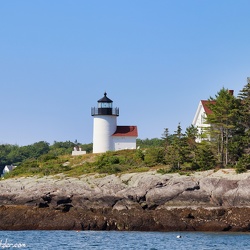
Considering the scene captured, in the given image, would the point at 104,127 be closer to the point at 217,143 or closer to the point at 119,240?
the point at 217,143

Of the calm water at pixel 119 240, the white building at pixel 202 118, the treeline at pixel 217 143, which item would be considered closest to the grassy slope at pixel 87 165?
the treeline at pixel 217 143

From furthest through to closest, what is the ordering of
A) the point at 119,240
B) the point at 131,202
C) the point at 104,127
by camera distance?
the point at 104,127 < the point at 131,202 < the point at 119,240

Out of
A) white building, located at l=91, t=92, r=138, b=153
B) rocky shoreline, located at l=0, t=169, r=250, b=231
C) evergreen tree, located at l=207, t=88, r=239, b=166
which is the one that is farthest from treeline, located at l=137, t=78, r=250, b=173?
white building, located at l=91, t=92, r=138, b=153

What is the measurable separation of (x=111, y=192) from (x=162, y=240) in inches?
510

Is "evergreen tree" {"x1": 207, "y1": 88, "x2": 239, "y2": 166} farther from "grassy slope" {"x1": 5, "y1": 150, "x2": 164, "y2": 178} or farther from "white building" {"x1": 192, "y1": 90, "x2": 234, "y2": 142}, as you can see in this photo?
"grassy slope" {"x1": 5, "y1": 150, "x2": 164, "y2": 178}

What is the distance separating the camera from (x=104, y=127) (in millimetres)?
73562

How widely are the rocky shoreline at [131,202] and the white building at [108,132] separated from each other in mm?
11799

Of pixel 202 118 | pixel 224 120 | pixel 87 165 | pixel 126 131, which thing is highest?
pixel 202 118

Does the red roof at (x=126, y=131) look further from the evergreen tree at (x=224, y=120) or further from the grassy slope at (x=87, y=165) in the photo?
the evergreen tree at (x=224, y=120)

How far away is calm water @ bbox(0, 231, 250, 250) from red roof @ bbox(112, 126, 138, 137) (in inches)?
1082

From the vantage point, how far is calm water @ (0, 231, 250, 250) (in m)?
40.4

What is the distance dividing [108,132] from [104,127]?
595mm

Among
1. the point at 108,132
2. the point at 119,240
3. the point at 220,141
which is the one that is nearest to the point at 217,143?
the point at 220,141

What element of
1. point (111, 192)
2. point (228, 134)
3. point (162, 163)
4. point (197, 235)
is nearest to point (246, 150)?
point (228, 134)
